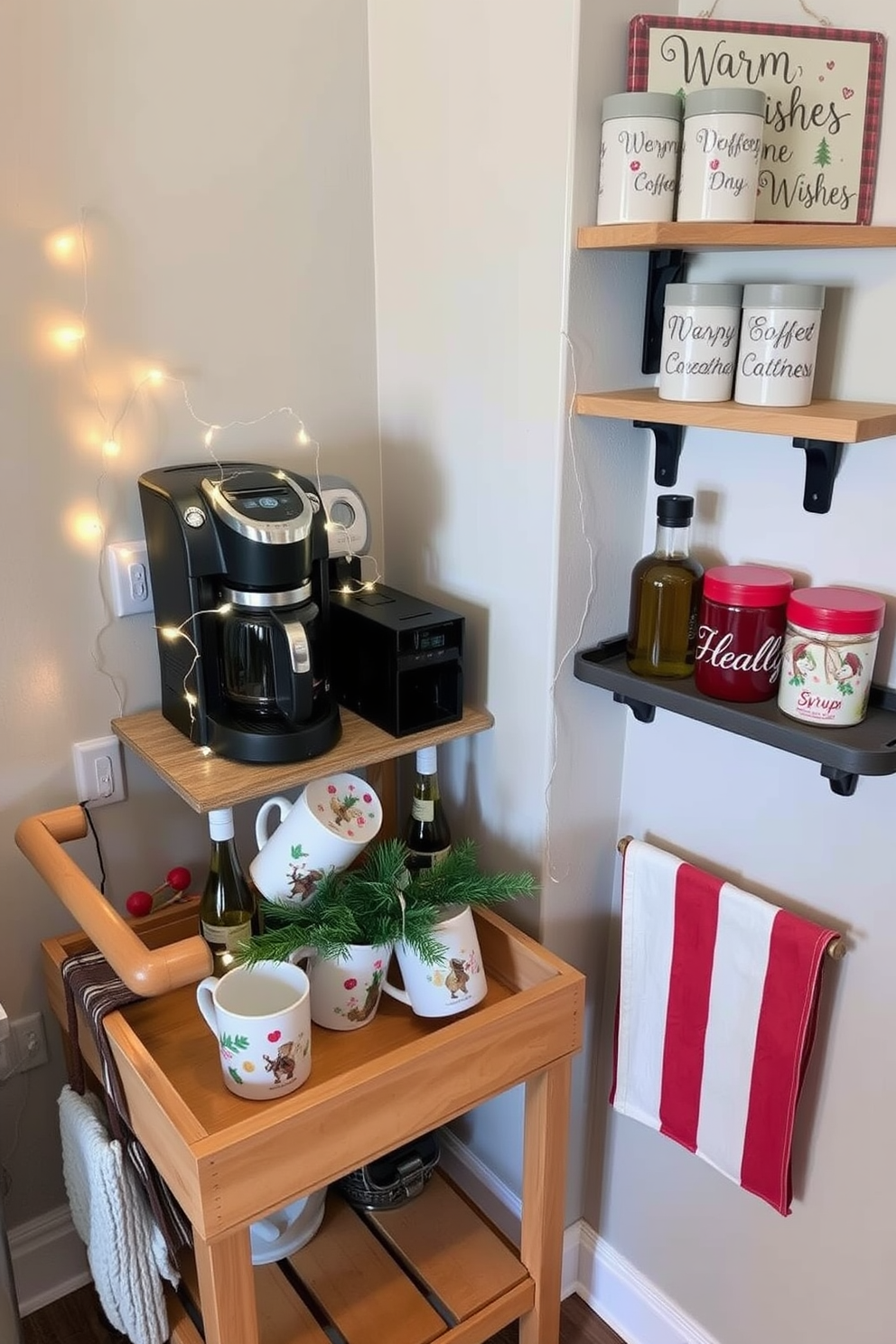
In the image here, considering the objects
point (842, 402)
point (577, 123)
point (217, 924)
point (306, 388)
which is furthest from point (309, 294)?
point (217, 924)

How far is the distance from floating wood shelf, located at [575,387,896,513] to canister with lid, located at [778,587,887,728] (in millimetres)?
124

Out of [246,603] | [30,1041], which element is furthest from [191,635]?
[30,1041]

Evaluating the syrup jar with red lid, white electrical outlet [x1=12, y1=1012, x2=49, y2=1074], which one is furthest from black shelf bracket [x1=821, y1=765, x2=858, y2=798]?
white electrical outlet [x1=12, y1=1012, x2=49, y2=1074]

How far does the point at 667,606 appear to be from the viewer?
1254 millimetres

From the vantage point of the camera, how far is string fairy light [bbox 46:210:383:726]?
126 cm

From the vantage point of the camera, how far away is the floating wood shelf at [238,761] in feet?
3.93

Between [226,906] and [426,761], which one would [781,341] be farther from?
[226,906]

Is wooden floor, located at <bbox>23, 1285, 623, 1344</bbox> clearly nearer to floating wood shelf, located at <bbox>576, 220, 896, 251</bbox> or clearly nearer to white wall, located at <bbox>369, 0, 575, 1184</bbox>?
white wall, located at <bbox>369, 0, 575, 1184</bbox>

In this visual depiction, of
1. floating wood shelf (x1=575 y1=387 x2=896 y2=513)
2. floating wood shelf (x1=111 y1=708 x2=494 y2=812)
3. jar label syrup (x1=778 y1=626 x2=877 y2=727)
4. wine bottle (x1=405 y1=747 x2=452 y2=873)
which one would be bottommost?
wine bottle (x1=405 y1=747 x2=452 y2=873)

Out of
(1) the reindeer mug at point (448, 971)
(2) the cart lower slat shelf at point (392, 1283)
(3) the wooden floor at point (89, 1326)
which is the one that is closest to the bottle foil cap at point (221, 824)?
(1) the reindeer mug at point (448, 971)

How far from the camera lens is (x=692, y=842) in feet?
4.51

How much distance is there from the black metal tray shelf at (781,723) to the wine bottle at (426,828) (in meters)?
0.27

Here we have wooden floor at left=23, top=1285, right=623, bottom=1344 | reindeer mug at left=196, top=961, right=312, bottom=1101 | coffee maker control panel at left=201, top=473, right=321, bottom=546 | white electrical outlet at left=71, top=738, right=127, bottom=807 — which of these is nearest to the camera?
reindeer mug at left=196, top=961, right=312, bottom=1101

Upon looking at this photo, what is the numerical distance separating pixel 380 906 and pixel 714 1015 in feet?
1.51
